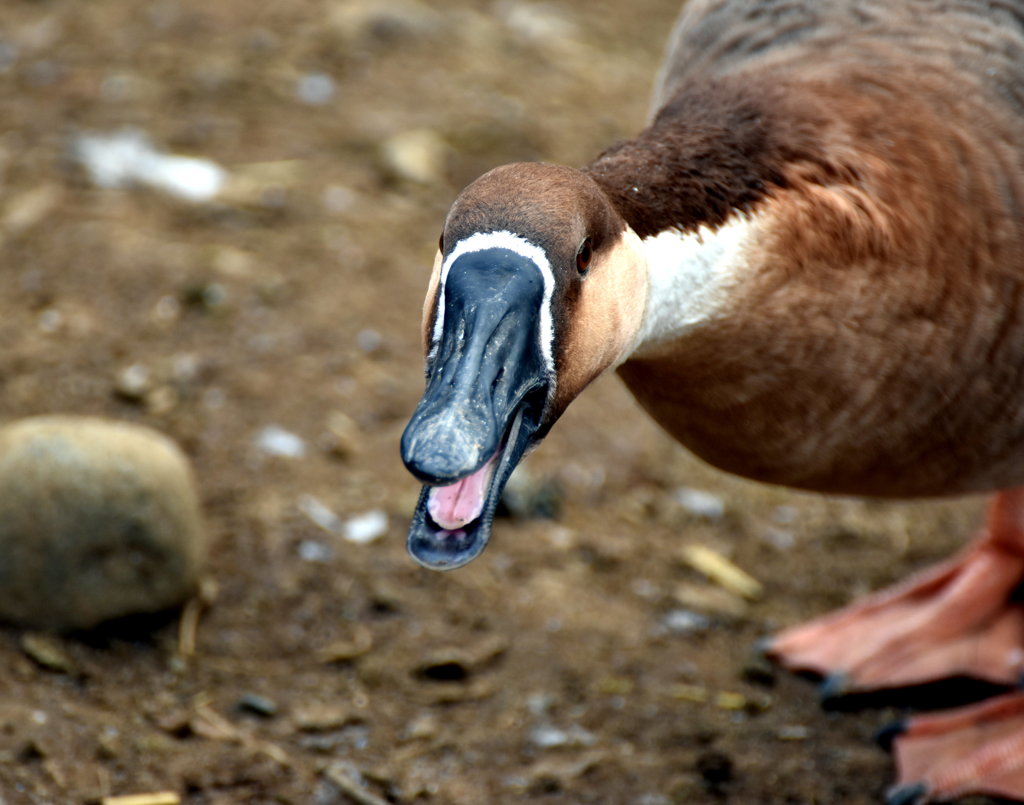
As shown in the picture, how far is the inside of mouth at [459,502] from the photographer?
7.46 feet

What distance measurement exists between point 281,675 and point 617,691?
0.97 m

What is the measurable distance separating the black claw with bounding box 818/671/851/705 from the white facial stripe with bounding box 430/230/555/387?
2.06m

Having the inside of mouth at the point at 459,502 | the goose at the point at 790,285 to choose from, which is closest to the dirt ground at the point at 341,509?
the goose at the point at 790,285

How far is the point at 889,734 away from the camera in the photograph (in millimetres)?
3828

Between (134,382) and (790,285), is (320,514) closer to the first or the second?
(134,382)

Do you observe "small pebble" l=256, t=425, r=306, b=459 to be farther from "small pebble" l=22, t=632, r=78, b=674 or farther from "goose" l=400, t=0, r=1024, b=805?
"goose" l=400, t=0, r=1024, b=805

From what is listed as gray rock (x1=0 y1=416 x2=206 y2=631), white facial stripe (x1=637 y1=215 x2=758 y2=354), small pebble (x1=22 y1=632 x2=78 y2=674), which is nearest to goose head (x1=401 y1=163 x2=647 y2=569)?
white facial stripe (x1=637 y1=215 x2=758 y2=354)

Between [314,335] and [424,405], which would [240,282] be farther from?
[424,405]

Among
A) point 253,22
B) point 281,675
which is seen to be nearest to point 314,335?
point 281,675

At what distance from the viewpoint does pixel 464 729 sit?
3.72 metres

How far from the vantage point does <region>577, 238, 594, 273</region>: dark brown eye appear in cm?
243

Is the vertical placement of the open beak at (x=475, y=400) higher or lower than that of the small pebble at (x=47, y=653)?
higher

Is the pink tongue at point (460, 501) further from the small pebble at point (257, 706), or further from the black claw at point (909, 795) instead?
the black claw at point (909, 795)

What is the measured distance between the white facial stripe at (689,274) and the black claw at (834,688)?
65.5 inches
